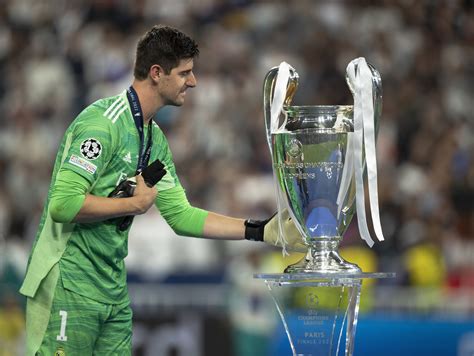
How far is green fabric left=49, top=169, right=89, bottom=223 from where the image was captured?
13.5 feet

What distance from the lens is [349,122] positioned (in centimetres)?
411

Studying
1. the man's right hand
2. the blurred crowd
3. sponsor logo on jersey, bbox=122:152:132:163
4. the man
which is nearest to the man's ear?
the man

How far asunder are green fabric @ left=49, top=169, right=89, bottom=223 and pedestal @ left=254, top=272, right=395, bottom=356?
0.74m

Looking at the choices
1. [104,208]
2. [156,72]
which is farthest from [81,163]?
[156,72]

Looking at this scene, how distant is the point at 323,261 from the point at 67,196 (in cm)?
100

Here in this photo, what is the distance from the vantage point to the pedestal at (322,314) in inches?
160

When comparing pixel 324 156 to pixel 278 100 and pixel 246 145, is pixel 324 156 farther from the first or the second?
pixel 246 145

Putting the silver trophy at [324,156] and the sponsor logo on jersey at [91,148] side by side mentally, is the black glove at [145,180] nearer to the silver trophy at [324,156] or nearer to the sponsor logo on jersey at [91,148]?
the sponsor logo on jersey at [91,148]

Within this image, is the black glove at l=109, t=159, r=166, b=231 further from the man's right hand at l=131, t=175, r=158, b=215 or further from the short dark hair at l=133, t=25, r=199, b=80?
the short dark hair at l=133, t=25, r=199, b=80

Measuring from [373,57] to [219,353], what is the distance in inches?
162

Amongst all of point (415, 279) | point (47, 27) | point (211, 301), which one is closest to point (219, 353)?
point (211, 301)

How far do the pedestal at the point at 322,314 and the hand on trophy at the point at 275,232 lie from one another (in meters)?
0.29

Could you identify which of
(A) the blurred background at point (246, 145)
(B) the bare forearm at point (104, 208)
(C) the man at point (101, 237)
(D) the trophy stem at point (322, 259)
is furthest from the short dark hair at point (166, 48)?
(A) the blurred background at point (246, 145)

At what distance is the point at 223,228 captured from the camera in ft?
15.5
